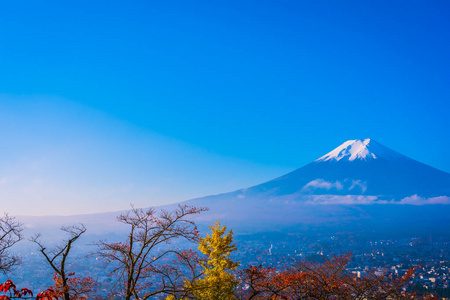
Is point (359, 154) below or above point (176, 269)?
above

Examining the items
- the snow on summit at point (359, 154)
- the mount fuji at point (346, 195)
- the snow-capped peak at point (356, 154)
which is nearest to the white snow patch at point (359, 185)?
the mount fuji at point (346, 195)

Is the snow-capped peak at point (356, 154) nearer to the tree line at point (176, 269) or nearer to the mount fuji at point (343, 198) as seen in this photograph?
the mount fuji at point (343, 198)

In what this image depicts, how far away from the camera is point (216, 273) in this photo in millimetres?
10797

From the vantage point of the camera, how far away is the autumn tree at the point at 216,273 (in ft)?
32.9

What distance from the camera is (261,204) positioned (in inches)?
6880

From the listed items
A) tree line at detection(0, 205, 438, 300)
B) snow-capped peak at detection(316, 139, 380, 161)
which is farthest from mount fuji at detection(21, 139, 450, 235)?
tree line at detection(0, 205, 438, 300)

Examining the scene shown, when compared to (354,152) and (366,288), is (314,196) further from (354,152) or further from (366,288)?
(366,288)

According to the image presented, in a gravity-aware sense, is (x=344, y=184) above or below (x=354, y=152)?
below

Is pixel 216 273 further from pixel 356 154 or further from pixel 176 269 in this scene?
pixel 356 154

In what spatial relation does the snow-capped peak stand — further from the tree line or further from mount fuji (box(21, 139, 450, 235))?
the tree line

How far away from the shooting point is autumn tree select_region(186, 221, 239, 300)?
10031mm

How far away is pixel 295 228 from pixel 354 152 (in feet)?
318

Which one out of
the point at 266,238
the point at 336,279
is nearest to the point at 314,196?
the point at 266,238

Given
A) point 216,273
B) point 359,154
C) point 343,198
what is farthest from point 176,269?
point 359,154
